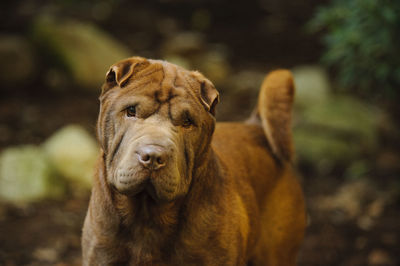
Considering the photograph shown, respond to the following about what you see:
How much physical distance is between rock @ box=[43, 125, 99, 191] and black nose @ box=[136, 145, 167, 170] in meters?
3.74

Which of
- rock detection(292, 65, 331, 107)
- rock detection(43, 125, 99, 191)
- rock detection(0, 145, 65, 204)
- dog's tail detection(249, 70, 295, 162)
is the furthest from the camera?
rock detection(292, 65, 331, 107)

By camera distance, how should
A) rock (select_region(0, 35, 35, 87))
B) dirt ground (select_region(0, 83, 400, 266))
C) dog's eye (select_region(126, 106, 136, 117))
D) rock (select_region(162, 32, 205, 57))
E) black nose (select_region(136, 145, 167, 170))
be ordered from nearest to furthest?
black nose (select_region(136, 145, 167, 170))
dog's eye (select_region(126, 106, 136, 117))
dirt ground (select_region(0, 83, 400, 266))
rock (select_region(0, 35, 35, 87))
rock (select_region(162, 32, 205, 57))

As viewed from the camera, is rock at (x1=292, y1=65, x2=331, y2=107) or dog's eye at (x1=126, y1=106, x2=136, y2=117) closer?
dog's eye at (x1=126, y1=106, x2=136, y2=117)

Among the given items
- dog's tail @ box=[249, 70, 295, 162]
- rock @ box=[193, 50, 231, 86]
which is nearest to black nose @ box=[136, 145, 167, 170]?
dog's tail @ box=[249, 70, 295, 162]

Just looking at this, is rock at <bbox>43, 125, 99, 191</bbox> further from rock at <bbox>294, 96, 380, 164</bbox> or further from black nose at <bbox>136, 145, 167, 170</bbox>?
black nose at <bbox>136, 145, 167, 170</bbox>

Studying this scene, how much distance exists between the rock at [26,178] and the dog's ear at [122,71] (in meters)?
3.21

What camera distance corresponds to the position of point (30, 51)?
28.1ft

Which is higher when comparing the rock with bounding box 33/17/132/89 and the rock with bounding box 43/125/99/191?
the rock with bounding box 33/17/132/89

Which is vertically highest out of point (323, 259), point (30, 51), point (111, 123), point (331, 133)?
point (111, 123)

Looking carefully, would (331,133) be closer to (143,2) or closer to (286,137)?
(286,137)

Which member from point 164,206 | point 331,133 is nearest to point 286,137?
point 164,206

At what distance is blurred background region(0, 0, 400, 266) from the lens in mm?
5477

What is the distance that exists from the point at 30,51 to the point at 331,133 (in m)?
4.92

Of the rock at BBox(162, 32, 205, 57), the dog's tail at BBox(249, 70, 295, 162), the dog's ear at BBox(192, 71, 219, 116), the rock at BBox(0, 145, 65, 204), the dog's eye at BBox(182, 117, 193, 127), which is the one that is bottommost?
the rock at BBox(0, 145, 65, 204)
